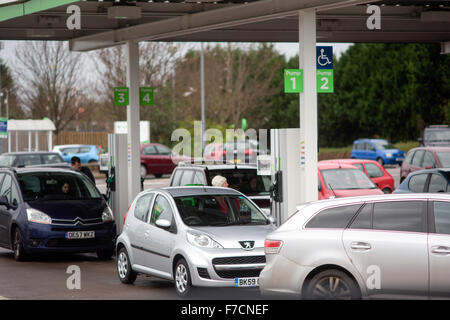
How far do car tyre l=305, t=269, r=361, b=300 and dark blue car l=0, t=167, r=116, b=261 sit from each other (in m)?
7.44

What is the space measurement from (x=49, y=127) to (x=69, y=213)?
3649 cm

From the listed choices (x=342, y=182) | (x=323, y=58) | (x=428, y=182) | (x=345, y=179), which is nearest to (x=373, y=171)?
(x=345, y=179)

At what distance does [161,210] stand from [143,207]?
58 centimetres

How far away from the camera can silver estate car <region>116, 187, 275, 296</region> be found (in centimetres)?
1163

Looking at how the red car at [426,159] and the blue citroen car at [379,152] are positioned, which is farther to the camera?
the blue citroen car at [379,152]

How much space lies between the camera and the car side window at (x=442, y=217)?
30.5 ft

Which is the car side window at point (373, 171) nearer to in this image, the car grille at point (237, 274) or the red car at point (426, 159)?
the red car at point (426, 159)

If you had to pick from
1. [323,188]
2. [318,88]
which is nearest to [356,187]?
[323,188]

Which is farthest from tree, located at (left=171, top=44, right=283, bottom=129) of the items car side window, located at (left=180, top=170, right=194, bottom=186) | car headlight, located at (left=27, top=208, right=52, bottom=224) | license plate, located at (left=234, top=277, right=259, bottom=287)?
license plate, located at (left=234, top=277, right=259, bottom=287)

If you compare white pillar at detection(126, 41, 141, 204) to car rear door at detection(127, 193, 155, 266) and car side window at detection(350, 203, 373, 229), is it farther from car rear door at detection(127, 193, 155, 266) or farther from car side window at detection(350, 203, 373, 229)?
car side window at detection(350, 203, 373, 229)

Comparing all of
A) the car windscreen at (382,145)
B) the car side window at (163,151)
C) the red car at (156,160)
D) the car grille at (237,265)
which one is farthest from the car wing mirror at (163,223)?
the car windscreen at (382,145)

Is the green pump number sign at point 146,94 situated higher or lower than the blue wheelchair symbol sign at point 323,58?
lower

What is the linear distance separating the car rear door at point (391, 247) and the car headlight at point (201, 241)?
2.61 metres
